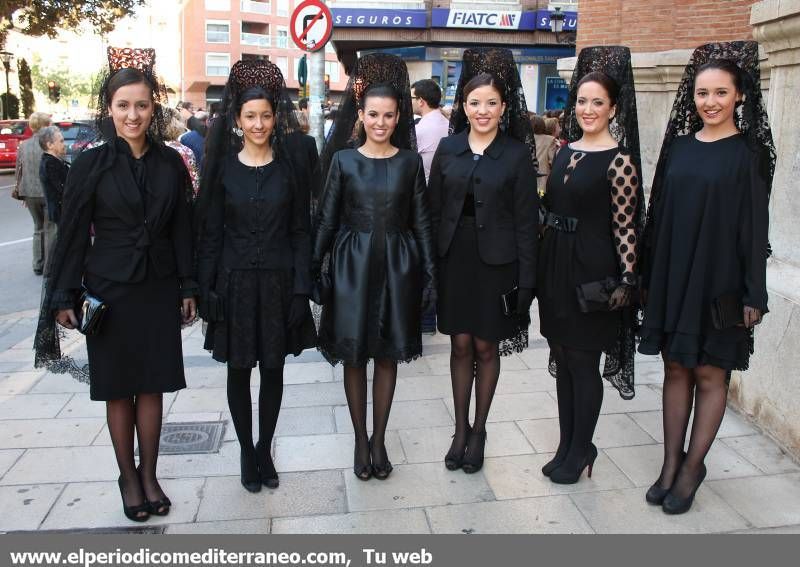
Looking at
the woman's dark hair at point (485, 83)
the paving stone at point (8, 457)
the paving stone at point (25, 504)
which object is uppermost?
the woman's dark hair at point (485, 83)

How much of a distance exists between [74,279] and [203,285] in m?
0.55

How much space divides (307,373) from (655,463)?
104 inches

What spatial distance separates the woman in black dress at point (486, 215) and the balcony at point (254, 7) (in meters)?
67.7

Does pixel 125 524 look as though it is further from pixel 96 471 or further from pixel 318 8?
pixel 318 8

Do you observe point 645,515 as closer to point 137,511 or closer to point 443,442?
point 443,442

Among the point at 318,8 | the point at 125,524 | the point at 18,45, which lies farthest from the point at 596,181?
the point at 18,45

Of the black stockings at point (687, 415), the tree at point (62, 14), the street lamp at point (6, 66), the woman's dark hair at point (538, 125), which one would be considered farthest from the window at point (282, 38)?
the black stockings at point (687, 415)

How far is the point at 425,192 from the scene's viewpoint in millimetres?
3686

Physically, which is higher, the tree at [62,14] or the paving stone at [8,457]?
the tree at [62,14]

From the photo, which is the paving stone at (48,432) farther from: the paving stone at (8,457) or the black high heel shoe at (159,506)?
the black high heel shoe at (159,506)

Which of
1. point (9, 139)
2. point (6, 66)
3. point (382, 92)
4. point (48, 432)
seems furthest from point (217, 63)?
point (382, 92)

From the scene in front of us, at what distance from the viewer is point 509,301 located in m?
3.68

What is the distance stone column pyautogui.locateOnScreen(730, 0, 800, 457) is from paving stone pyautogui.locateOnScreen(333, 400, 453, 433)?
1.87 m

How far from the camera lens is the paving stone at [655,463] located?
3.88 meters
